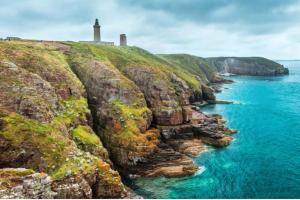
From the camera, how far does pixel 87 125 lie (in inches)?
2534

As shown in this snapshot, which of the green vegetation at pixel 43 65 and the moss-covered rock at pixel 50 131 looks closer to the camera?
the moss-covered rock at pixel 50 131

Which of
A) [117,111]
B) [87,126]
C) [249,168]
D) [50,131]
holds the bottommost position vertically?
[249,168]

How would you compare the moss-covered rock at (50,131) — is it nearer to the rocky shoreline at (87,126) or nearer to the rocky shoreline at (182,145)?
the rocky shoreline at (87,126)

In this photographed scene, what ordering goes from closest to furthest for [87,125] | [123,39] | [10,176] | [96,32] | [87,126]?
[10,176]
[87,126]
[87,125]
[96,32]
[123,39]

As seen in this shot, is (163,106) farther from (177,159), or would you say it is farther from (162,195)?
(162,195)

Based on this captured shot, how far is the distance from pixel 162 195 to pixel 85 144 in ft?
54.5

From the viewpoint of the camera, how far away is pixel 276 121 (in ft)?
322

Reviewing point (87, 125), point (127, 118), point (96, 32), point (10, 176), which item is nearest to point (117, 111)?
point (127, 118)

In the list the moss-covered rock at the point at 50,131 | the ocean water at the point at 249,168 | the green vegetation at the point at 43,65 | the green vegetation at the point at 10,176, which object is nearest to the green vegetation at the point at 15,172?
the green vegetation at the point at 10,176

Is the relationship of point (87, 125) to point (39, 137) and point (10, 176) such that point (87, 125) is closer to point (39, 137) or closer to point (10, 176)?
point (39, 137)

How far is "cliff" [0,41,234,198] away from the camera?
45.0 m

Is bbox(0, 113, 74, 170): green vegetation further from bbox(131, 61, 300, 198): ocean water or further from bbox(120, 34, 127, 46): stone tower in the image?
bbox(120, 34, 127, 46): stone tower

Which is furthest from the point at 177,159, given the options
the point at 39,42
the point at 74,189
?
the point at 39,42

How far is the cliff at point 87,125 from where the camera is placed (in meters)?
45.0
